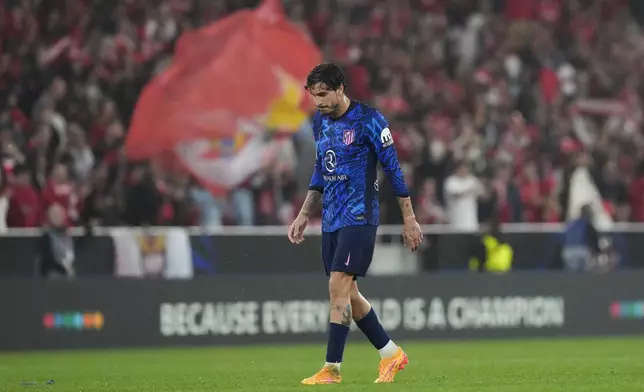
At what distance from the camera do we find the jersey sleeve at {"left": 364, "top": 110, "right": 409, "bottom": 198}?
1080 cm

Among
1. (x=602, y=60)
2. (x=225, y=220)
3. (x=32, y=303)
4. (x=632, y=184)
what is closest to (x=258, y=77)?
(x=225, y=220)

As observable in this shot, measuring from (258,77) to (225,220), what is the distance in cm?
226

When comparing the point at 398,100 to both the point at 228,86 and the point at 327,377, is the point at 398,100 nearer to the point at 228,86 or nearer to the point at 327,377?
the point at 228,86

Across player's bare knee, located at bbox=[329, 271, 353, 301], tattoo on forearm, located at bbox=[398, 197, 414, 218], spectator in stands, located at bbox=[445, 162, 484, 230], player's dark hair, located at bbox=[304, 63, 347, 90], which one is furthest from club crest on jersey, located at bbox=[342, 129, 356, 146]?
spectator in stands, located at bbox=[445, 162, 484, 230]

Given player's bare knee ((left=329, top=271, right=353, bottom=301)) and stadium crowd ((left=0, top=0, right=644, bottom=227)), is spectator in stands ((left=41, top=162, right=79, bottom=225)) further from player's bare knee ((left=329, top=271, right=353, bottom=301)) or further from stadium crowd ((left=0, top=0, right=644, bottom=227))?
player's bare knee ((left=329, top=271, right=353, bottom=301))

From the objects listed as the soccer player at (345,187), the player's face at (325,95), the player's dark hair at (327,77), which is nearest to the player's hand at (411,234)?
the soccer player at (345,187)

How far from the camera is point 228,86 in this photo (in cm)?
2075

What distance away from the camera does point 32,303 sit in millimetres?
18406

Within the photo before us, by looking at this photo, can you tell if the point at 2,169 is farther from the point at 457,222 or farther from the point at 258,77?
the point at 457,222

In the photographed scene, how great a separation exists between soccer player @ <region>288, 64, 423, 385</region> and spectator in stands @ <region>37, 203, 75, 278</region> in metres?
7.96

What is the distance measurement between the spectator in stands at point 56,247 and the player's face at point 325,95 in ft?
26.8

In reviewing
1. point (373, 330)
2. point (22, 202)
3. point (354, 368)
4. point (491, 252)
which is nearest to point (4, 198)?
point (22, 202)

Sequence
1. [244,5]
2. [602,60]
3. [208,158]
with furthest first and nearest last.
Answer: [602,60], [244,5], [208,158]

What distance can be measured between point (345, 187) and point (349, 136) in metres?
0.39
